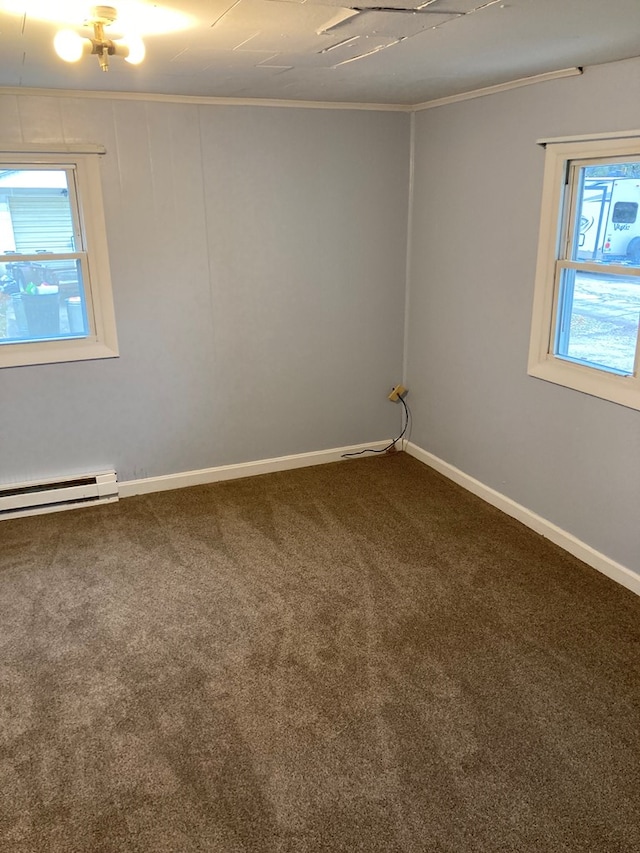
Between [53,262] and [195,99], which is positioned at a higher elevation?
[195,99]

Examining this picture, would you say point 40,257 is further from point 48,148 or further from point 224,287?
point 224,287

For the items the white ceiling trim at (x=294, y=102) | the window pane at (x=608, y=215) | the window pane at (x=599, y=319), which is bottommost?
the window pane at (x=599, y=319)

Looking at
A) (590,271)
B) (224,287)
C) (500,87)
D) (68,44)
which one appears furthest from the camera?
(224,287)

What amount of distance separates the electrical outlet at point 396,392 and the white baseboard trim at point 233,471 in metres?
0.33

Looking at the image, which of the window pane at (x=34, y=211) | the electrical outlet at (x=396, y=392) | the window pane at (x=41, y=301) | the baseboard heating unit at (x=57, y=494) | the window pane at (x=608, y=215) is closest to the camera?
the window pane at (x=608, y=215)

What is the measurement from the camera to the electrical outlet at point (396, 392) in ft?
15.7

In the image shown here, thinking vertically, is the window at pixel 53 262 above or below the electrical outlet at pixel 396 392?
above

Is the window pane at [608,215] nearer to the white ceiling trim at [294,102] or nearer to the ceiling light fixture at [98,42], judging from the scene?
the white ceiling trim at [294,102]

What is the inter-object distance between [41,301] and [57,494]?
1.15m

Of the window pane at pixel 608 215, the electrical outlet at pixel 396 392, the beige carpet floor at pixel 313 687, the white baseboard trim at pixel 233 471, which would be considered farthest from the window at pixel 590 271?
the white baseboard trim at pixel 233 471

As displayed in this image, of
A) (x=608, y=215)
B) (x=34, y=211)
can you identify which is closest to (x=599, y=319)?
(x=608, y=215)

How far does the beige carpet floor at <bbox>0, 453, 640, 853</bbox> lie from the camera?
78.5 inches

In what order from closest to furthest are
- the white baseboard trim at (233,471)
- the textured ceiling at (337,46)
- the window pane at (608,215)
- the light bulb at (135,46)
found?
the textured ceiling at (337,46), the light bulb at (135,46), the window pane at (608,215), the white baseboard trim at (233,471)

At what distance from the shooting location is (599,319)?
3256mm
